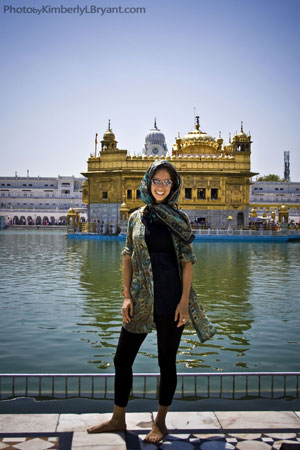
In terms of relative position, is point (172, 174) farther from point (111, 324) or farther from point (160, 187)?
point (111, 324)

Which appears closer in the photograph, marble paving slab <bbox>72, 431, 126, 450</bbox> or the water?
marble paving slab <bbox>72, 431, 126, 450</bbox>

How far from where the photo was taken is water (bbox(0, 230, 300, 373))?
256 inches

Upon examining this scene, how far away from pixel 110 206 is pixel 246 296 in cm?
3823

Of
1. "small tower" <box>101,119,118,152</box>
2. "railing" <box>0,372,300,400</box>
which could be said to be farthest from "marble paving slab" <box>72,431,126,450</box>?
"small tower" <box>101,119,118,152</box>

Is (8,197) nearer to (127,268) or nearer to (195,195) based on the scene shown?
(195,195)

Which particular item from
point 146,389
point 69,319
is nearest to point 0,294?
point 69,319

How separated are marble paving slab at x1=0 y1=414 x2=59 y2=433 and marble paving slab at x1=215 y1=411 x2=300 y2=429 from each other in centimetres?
126

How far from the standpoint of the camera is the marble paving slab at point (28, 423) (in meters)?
3.85

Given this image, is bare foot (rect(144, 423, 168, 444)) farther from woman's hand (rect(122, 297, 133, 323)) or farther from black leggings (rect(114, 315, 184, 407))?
woman's hand (rect(122, 297, 133, 323))

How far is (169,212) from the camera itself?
165 inches

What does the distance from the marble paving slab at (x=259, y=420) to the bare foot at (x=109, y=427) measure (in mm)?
743

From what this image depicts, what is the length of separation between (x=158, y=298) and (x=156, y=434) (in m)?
0.96

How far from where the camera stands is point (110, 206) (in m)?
49.5

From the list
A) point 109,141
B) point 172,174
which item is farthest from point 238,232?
point 172,174
